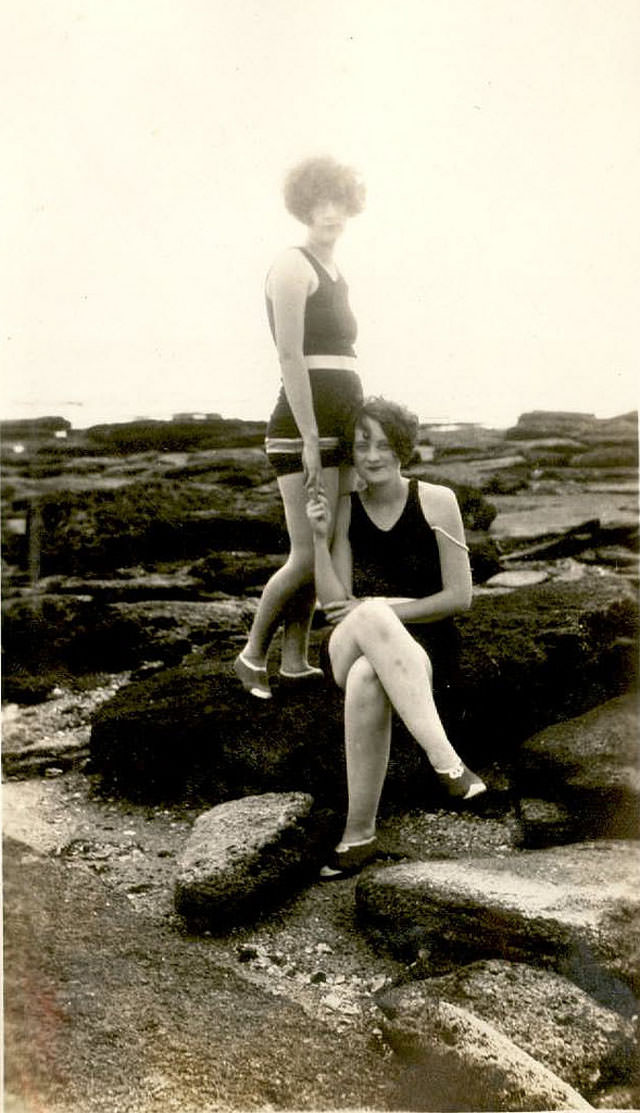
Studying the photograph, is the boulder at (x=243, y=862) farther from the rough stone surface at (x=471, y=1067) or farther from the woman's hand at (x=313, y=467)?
the woman's hand at (x=313, y=467)

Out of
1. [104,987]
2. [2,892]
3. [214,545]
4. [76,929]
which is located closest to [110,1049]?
[104,987]

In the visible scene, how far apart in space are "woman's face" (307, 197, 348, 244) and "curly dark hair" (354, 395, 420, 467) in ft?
1.40

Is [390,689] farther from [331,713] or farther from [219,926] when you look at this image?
[219,926]

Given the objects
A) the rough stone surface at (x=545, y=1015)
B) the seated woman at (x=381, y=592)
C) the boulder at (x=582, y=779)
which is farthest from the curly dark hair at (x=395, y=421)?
the rough stone surface at (x=545, y=1015)

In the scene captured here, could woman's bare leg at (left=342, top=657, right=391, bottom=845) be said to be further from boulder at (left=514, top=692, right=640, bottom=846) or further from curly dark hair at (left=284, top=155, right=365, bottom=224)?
curly dark hair at (left=284, top=155, right=365, bottom=224)

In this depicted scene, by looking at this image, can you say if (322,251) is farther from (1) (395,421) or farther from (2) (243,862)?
(2) (243,862)

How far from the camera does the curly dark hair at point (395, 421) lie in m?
2.44

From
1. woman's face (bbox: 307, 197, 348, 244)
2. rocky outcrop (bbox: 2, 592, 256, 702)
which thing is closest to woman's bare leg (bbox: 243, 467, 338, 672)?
rocky outcrop (bbox: 2, 592, 256, 702)

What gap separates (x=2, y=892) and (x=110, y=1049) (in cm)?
48

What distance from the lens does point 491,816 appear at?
2.50 m

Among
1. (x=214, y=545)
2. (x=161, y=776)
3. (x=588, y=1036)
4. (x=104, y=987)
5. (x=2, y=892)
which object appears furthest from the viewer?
(x=214, y=545)

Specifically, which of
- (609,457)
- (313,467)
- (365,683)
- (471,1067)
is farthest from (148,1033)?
(609,457)

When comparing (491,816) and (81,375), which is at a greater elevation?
(81,375)

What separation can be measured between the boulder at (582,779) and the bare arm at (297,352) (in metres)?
0.89
